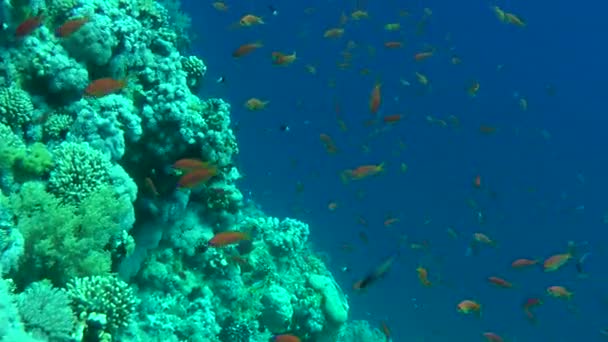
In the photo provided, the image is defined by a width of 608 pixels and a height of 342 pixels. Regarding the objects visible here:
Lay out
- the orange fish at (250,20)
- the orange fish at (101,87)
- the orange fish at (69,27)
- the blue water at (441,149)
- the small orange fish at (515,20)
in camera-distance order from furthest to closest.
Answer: the blue water at (441,149)
the small orange fish at (515,20)
the orange fish at (250,20)
the orange fish at (69,27)
the orange fish at (101,87)

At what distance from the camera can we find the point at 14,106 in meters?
5.59

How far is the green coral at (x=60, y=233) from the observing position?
4.74 metres

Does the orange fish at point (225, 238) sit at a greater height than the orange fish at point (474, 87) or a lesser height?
greater

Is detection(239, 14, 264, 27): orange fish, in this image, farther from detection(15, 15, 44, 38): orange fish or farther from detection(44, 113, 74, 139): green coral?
detection(15, 15, 44, 38): orange fish

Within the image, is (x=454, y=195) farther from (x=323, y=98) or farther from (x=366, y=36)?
(x=366, y=36)

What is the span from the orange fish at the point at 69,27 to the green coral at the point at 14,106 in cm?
79

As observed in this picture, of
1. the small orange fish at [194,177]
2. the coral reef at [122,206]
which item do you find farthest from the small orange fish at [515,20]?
the small orange fish at [194,177]

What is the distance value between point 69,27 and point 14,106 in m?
1.07

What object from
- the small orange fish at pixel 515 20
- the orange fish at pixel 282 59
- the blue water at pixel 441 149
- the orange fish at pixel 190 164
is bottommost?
the blue water at pixel 441 149

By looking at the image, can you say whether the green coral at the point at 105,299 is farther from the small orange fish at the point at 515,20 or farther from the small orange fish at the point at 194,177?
the small orange fish at the point at 515,20

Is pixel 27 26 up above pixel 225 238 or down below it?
above

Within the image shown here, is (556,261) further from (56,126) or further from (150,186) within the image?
(56,126)

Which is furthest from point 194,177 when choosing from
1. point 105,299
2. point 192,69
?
point 192,69

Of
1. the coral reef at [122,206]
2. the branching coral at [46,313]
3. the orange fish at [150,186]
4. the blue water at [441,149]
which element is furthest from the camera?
the blue water at [441,149]
